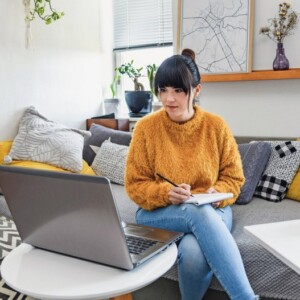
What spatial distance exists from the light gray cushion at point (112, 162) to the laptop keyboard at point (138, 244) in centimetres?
138

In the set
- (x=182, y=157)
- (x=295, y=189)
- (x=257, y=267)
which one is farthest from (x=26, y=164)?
(x=295, y=189)

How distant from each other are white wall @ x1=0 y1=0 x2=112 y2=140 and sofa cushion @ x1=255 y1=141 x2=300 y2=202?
61.4 inches

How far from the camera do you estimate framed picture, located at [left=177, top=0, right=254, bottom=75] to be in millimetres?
2369

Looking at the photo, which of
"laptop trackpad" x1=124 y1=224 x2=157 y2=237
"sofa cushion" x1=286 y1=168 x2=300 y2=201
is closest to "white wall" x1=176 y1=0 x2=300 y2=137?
"sofa cushion" x1=286 y1=168 x2=300 y2=201

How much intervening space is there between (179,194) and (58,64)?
1.79 m

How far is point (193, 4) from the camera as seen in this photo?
252cm

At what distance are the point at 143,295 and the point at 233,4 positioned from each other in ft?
5.69

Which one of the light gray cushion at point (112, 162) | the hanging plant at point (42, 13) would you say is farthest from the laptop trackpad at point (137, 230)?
the hanging plant at point (42, 13)

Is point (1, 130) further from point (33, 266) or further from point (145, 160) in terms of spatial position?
point (33, 266)

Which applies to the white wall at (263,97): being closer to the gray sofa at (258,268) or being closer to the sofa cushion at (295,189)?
the sofa cushion at (295,189)

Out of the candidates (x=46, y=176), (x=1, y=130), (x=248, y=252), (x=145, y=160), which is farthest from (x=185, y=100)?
(x=1, y=130)

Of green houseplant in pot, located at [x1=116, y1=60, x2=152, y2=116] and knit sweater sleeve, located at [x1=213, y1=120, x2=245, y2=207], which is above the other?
green houseplant in pot, located at [x1=116, y1=60, x2=152, y2=116]

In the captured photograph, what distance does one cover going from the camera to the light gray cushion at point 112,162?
252cm

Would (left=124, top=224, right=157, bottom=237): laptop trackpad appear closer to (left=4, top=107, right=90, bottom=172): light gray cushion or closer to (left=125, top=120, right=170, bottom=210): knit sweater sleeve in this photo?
(left=125, top=120, right=170, bottom=210): knit sweater sleeve
